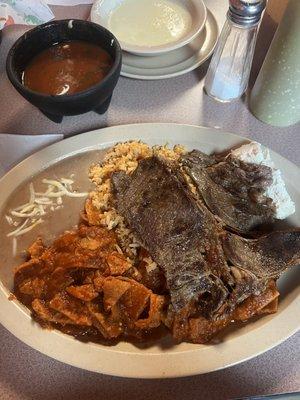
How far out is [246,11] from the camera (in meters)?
0.94

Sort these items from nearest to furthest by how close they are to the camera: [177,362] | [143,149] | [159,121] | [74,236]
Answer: [177,362], [74,236], [143,149], [159,121]

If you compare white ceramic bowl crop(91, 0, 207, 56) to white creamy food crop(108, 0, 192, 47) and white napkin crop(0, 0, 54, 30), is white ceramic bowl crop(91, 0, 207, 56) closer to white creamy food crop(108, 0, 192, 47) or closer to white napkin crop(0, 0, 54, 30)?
white creamy food crop(108, 0, 192, 47)

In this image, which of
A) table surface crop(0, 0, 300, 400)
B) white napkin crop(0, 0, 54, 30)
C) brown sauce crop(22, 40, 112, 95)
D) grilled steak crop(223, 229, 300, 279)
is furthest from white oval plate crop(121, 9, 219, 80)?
grilled steak crop(223, 229, 300, 279)

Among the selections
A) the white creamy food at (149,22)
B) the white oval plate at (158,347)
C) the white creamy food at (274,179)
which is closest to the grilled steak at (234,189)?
the white creamy food at (274,179)

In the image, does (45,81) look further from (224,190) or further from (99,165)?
(224,190)

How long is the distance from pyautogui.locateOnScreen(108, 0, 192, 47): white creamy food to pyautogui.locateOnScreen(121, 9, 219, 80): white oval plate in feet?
0.15

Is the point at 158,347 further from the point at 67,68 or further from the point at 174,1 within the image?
the point at 174,1

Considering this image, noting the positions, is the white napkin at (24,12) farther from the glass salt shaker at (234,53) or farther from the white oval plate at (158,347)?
the white oval plate at (158,347)

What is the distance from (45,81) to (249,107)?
0.55 m

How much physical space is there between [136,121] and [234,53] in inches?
12.3

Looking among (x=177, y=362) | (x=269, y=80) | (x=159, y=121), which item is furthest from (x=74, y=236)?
(x=269, y=80)

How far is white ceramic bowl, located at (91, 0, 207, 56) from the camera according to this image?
3.77 feet

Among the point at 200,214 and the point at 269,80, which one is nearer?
the point at 200,214

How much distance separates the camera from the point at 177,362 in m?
0.79
